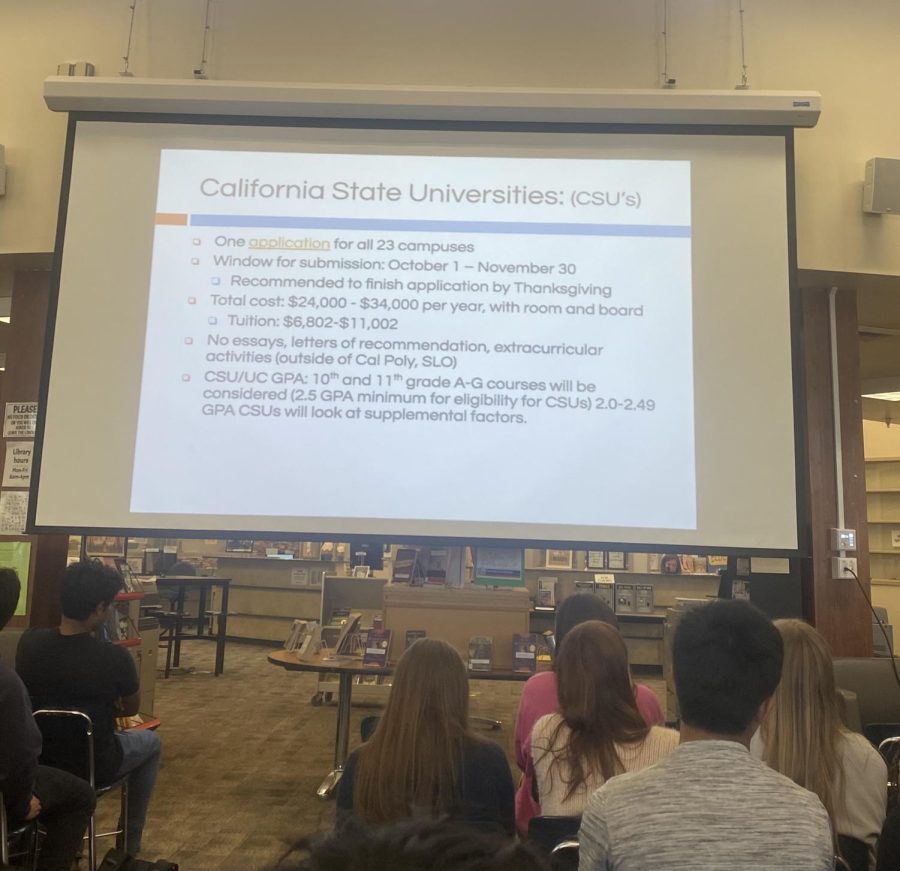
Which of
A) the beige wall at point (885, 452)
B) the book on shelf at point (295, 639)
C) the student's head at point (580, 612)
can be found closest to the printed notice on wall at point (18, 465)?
the book on shelf at point (295, 639)

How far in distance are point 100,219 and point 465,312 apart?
1441 millimetres

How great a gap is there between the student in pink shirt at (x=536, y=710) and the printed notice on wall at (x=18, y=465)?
270 cm

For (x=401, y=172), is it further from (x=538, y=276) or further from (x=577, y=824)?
(x=577, y=824)

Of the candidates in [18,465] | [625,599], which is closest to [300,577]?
[625,599]

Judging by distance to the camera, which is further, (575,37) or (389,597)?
(389,597)

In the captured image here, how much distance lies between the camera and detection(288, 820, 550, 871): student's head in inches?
23.5

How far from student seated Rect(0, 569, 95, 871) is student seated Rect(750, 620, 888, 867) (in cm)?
197

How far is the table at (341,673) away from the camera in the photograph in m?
3.47

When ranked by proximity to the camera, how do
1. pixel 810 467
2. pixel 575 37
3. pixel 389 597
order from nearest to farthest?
pixel 575 37 → pixel 810 467 → pixel 389 597

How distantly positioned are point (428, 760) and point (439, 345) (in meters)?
1.39

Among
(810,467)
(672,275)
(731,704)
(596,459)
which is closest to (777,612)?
(810,467)

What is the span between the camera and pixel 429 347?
8.41 ft

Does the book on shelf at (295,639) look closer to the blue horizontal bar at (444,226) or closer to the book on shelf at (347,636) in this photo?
the book on shelf at (347,636)

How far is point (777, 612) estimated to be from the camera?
3.40 metres
